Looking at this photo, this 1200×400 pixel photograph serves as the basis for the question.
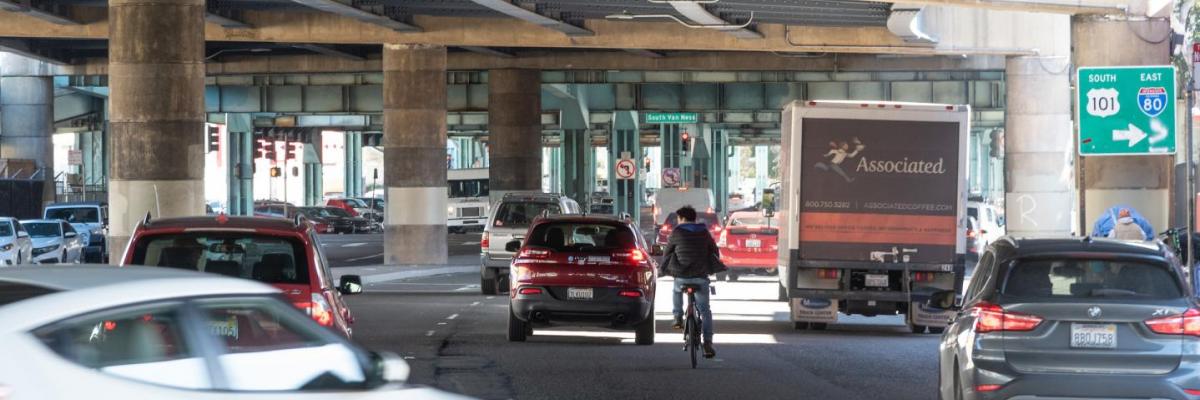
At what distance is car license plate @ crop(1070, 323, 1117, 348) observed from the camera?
37.9 ft

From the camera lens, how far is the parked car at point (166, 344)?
20.1 feet

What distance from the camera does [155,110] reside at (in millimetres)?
29625

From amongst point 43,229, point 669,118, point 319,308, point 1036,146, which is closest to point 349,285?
point 319,308

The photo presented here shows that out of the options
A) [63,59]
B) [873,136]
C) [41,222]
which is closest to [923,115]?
[873,136]

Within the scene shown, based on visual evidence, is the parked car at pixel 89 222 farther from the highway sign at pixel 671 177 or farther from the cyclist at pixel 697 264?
the cyclist at pixel 697 264

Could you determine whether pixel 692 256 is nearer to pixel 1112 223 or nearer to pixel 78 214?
pixel 1112 223

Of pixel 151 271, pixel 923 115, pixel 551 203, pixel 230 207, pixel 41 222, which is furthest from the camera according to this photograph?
pixel 230 207

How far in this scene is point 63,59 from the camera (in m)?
55.4

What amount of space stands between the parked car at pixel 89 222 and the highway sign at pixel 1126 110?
1173 inches

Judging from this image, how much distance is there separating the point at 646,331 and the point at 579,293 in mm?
1086

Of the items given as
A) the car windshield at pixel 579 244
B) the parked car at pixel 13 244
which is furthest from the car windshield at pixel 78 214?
the car windshield at pixel 579 244

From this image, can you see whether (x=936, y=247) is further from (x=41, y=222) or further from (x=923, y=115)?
(x=41, y=222)

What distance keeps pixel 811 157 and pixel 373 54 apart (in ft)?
111

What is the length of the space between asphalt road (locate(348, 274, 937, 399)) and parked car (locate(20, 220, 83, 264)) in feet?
42.4
